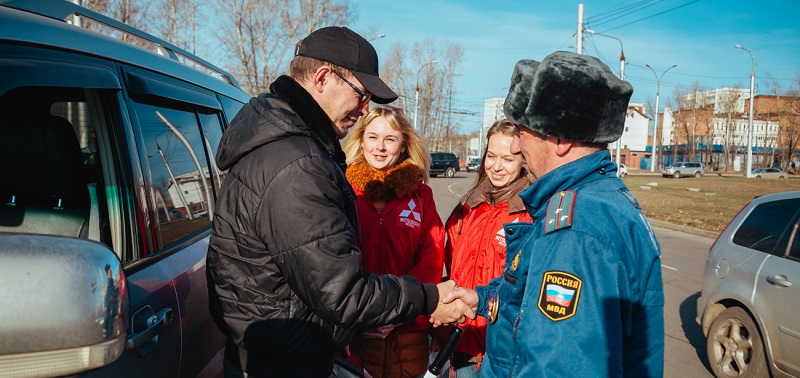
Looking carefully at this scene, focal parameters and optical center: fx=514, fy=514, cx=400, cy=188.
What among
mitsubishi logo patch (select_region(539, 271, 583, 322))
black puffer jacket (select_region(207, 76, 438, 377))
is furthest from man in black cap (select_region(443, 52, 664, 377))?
black puffer jacket (select_region(207, 76, 438, 377))

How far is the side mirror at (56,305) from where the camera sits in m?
0.96

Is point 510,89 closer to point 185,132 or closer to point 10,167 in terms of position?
point 185,132

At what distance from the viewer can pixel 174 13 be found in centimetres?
2700

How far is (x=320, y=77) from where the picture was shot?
2.12 m

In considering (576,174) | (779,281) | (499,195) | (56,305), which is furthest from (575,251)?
(779,281)

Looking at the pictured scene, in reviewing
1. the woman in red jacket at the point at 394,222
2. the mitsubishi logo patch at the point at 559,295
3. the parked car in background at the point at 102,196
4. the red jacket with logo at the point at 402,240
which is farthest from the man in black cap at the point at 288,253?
the red jacket with logo at the point at 402,240

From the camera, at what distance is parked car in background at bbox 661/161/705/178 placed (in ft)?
170

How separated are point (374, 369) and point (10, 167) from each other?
1926mm

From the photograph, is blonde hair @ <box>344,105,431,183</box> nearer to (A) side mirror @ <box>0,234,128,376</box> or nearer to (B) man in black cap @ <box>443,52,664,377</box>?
(B) man in black cap @ <box>443,52,664,377</box>

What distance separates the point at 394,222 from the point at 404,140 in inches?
26.1

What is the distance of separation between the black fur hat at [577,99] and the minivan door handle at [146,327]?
1411 millimetres

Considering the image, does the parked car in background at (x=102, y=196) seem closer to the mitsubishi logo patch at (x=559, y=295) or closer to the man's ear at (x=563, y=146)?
the mitsubishi logo patch at (x=559, y=295)

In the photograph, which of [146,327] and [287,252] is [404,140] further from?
[146,327]

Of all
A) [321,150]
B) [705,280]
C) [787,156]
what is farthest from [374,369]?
[787,156]
